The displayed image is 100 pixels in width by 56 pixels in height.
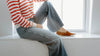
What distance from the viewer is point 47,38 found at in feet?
5.58

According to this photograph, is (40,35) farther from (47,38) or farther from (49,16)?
(49,16)

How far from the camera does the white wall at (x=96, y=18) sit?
206cm

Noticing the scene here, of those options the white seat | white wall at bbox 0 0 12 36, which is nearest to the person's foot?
the white seat

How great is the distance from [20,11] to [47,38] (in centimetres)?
43

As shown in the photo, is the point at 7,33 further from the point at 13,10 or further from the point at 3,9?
the point at 13,10

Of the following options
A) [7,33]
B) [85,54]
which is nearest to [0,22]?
[7,33]

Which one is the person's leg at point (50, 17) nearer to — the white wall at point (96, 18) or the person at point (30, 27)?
the person at point (30, 27)

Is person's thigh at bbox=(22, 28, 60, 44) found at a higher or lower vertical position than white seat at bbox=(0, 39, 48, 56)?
higher

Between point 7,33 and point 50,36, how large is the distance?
0.69 m

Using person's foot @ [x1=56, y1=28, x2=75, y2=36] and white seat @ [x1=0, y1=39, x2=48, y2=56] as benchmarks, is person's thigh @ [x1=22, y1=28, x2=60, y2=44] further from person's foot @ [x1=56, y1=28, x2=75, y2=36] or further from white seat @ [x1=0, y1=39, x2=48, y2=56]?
person's foot @ [x1=56, y1=28, x2=75, y2=36]

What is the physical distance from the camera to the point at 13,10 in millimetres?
1599

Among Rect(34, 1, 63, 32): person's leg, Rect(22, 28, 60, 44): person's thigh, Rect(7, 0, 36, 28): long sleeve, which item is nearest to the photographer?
Rect(7, 0, 36, 28): long sleeve

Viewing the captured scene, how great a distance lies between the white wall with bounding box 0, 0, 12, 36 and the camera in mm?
2016

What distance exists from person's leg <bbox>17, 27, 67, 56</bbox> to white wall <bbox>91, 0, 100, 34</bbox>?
25.5 inches
